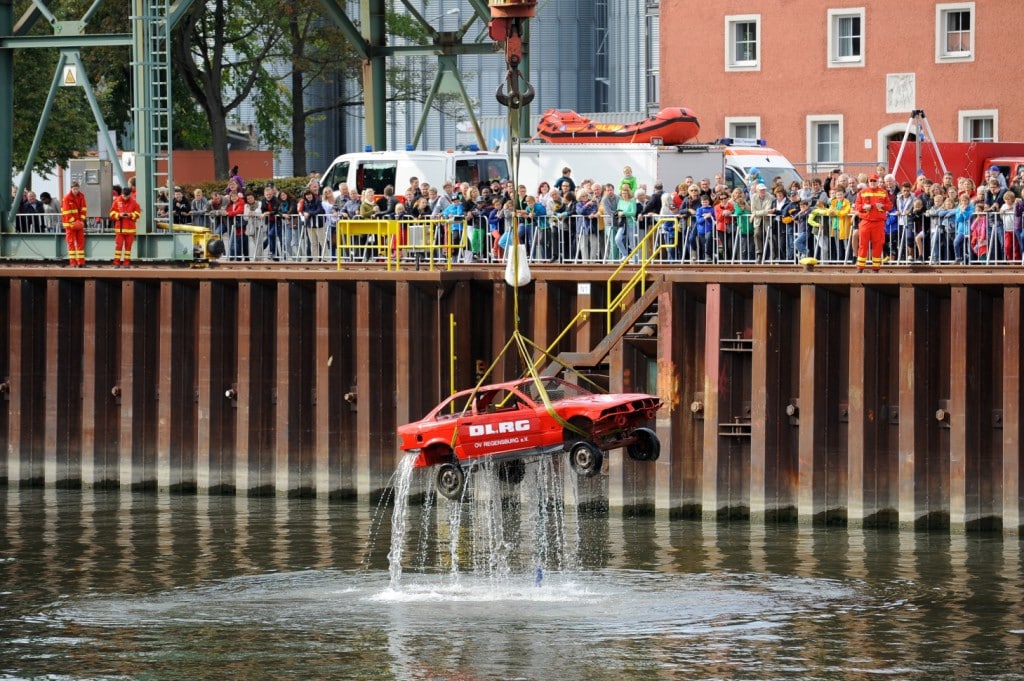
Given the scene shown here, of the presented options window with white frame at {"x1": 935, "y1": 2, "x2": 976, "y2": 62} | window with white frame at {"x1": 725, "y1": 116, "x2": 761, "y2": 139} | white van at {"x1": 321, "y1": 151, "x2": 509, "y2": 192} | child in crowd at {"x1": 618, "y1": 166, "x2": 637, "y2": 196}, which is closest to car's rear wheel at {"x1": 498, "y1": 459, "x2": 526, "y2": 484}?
child in crowd at {"x1": 618, "y1": 166, "x2": 637, "y2": 196}

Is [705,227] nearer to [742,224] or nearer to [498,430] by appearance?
[742,224]

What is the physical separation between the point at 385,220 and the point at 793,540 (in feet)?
35.0

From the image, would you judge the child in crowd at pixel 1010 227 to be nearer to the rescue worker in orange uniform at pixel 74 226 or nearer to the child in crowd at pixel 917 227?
the child in crowd at pixel 917 227

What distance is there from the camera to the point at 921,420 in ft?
102

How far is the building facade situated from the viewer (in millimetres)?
57000

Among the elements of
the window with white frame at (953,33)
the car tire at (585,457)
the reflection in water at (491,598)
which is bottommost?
the reflection in water at (491,598)

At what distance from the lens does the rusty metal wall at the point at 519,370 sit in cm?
3102

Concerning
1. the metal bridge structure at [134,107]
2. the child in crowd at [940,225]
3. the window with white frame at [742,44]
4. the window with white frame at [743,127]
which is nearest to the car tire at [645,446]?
the child in crowd at [940,225]

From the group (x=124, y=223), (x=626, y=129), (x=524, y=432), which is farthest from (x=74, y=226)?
(x=524, y=432)

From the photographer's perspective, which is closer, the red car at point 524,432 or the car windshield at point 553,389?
the red car at point 524,432

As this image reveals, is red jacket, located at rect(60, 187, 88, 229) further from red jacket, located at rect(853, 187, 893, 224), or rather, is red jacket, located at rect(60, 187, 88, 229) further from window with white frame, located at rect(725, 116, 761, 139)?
window with white frame, located at rect(725, 116, 761, 139)

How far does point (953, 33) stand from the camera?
188 ft

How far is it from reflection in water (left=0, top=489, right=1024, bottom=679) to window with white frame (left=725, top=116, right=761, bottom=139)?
28.2m

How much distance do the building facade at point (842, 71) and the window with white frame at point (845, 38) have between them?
3 centimetres
